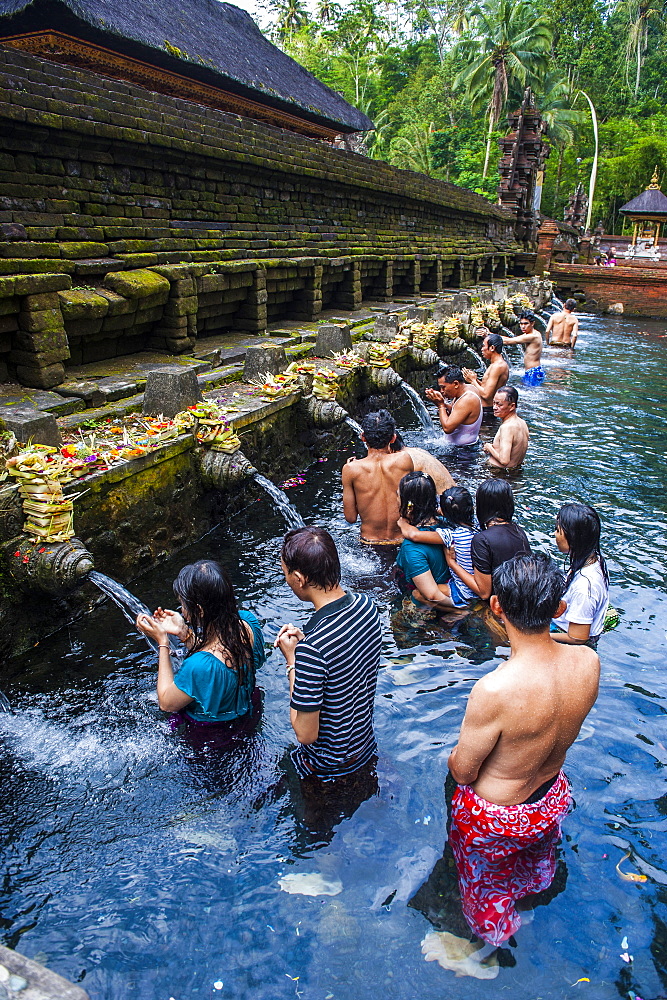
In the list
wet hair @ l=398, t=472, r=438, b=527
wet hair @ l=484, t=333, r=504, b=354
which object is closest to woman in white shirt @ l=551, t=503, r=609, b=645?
wet hair @ l=398, t=472, r=438, b=527

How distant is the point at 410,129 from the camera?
3981cm

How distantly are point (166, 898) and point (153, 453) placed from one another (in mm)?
3165

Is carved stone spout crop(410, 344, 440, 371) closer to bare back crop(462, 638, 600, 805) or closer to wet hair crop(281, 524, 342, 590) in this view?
wet hair crop(281, 524, 342, 590)

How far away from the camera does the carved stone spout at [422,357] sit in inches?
416

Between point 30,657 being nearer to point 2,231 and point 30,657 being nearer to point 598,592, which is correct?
point 598,592

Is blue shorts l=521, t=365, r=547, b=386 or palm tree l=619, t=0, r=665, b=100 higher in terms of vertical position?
palm tree l=619, t=0, r=665, b=100

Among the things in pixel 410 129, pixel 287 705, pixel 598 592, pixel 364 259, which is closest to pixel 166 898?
pixel 287 705

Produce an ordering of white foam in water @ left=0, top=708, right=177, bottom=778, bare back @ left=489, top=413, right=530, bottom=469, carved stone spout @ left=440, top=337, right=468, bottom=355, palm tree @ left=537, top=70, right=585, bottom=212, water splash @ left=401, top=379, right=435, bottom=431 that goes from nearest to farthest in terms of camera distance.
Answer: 1. white foam in water @ left=0, top=708, right=177, bottom=778
2. bare back @ left=489, top=413, right=530, bottom=469
3. water splash @ left=401, top=379, right=435, bottom=431
4. carved stone spout @ left=440, top=337, right=468, bottom=355
5. palm tree @ left=537, top=70, right=585, bottom=212

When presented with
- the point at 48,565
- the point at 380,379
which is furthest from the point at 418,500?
the point at 380,379

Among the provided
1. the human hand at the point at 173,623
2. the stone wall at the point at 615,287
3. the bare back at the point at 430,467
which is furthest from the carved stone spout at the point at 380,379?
the stone wall at the point at 615,287

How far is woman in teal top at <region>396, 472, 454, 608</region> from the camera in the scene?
4238 millimetres

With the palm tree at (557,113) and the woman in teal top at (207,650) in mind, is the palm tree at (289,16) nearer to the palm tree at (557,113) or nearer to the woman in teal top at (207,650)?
the palm tree at (557,113)

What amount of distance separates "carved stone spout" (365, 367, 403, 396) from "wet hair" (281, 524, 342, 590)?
660cm

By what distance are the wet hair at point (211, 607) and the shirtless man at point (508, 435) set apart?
462 cm
